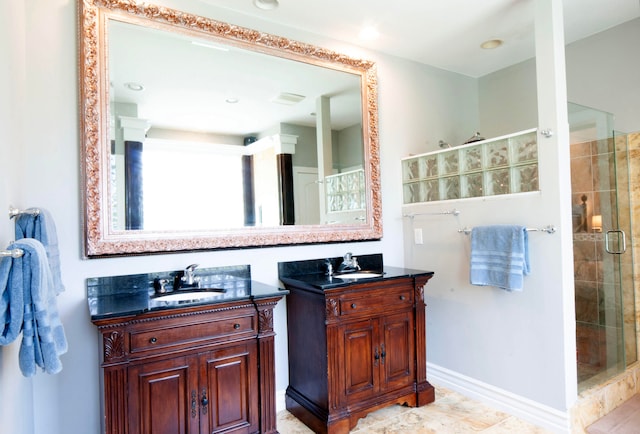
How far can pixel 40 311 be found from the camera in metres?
1.10

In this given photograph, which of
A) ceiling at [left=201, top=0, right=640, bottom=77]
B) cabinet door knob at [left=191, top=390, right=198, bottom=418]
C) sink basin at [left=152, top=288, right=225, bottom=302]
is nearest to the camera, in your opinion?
cabinet door knob at [left=191, top=390, right=198, bottom=418]

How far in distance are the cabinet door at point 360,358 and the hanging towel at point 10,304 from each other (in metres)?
1.59

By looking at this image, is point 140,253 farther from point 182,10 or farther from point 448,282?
point 448,282

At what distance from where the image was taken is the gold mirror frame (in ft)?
6.64

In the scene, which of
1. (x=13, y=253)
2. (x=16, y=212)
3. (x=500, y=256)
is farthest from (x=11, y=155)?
(x=500, y=256)

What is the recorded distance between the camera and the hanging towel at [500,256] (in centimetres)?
232

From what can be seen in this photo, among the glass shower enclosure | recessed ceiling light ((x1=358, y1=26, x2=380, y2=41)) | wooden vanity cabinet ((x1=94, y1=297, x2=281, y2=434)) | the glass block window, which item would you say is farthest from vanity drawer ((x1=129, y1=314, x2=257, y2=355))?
the glass shower enclosure

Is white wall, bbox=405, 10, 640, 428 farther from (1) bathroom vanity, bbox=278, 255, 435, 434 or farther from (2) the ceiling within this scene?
(1) bathroom vanity, bbox=278, 255, 435, 434

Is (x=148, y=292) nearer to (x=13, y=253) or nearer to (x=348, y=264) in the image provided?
(x=13, y=253)

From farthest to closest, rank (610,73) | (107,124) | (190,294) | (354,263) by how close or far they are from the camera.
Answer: (610,73), (354,263), (190,294), (107,124)

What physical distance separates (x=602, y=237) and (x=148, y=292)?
3.02 m

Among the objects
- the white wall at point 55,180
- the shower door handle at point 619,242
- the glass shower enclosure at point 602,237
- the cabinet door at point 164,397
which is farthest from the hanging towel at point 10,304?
the shower door handle at point 619,242

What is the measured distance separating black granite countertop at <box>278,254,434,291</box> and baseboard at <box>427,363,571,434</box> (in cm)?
86

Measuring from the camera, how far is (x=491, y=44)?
310cm
